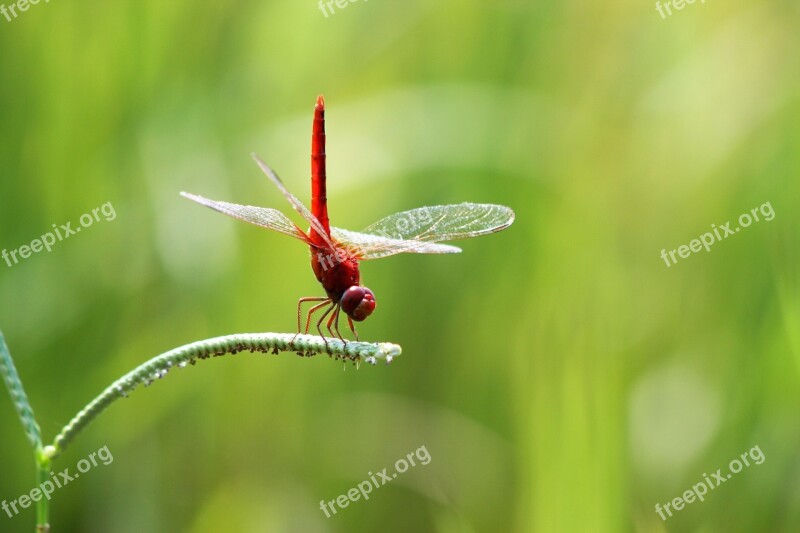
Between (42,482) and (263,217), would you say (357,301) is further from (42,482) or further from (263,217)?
(42,482)

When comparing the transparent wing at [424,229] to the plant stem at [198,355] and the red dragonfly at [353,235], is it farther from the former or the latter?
the plant stem at [198,355]

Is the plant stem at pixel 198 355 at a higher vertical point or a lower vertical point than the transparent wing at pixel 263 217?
lower

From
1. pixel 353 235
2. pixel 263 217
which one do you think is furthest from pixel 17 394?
pixel 353 235

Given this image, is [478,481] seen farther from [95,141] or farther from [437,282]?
[95,141]

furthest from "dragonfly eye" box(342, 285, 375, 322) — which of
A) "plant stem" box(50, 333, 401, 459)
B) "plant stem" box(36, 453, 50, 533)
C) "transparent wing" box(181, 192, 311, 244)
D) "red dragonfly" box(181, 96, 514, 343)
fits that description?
"plant stem" box(36, 453, 50, 533)

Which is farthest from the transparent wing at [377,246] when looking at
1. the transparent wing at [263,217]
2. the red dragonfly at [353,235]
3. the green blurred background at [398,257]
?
the green blurred background at [398,257]
